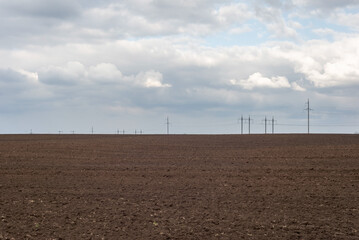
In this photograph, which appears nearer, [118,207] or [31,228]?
[31,228]

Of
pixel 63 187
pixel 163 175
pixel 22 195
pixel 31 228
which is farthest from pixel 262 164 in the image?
pixel 31 228

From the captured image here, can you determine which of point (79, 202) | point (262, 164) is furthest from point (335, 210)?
point (262, 164)

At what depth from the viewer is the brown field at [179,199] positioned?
11.3 metres

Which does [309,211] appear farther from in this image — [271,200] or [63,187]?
[63,187]

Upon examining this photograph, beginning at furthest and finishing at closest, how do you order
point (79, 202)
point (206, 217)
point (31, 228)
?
point (79, 202) < point (206, 217) < point (31, 228)

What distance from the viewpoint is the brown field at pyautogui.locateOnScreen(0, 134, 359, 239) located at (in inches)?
445

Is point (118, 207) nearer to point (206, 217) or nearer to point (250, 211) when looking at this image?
point (206, 217)

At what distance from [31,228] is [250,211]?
606cm

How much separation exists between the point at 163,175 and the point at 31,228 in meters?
9.62

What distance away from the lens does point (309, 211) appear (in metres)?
13.5

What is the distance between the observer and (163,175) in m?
20.6

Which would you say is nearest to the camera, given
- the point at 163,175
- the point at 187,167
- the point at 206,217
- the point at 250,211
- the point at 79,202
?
the point at 206,217

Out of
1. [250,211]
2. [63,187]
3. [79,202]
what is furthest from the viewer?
[63,187]

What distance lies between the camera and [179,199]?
15047 mm
